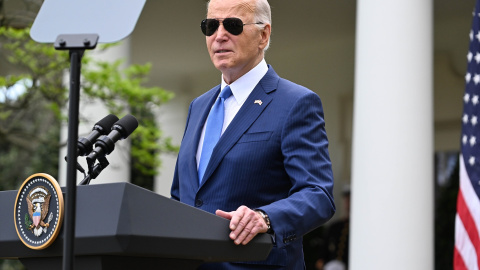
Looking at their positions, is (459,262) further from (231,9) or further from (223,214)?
(223,214)

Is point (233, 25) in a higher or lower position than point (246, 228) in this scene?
higher

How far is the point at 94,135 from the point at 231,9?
0.64 m

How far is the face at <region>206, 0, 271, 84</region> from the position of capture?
107 inches

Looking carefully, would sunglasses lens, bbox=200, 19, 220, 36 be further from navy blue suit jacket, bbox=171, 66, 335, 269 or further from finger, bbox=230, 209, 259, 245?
finger, bbox=230, 209, 259, 245

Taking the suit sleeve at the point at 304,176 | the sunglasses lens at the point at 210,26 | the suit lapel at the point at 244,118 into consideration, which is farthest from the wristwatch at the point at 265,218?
the sunglasses lens at the point at 210,26

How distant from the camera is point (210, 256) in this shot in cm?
222

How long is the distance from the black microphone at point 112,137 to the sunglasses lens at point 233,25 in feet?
1.43

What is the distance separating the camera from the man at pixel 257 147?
2553 mm

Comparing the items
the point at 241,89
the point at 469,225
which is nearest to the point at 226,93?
the point at 241,89

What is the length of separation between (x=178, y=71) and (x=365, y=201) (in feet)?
29.6

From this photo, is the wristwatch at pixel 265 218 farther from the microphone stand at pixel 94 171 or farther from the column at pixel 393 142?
the column at pixel 393 142

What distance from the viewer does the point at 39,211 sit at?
7.13 feet

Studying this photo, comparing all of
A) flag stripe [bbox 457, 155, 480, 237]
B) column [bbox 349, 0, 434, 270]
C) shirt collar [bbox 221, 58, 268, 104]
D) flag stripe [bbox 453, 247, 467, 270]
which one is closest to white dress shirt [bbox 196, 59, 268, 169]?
shirt collar [bbox 221, 58, 268, 104]

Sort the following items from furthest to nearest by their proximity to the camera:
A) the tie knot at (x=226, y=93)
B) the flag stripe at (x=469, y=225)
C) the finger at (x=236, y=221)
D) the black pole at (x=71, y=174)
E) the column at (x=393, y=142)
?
the column at (x=393, y=142)
the flag stripe at (x=469, y=225)
the tie knot at (x=226, y=93)
the finger at (x=236, y=221)
the black pole at (x=71, y=174)
